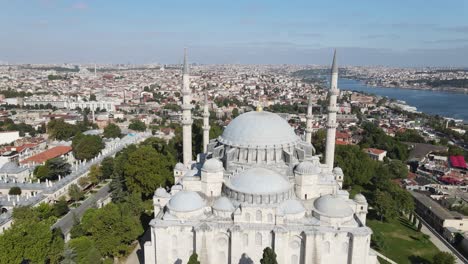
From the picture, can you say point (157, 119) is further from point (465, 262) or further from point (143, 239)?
A: point (465, 262)

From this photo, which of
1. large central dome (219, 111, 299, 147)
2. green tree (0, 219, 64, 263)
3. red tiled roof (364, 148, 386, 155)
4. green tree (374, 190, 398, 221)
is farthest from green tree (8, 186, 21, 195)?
red tiled roof (364, 148, 386, 155)

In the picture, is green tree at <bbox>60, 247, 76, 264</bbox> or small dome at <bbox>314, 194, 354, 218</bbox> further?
small dome at <bbox>314, 194, 354, 218</bbox>

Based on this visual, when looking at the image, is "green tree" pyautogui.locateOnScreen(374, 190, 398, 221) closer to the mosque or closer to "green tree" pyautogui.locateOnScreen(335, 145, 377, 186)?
"green tree" pyautogui.locateOnScreen(335, 145, 377, 186)

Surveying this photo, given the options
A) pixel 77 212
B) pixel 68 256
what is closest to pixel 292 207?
pixel 68 256

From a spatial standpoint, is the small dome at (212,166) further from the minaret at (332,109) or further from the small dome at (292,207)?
the minaret at (332,109)

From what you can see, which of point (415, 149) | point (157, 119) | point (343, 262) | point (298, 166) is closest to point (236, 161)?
point (298, 166)

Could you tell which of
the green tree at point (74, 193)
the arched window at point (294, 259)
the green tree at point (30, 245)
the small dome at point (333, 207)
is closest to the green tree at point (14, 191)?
the green tree at point (74, 193)
